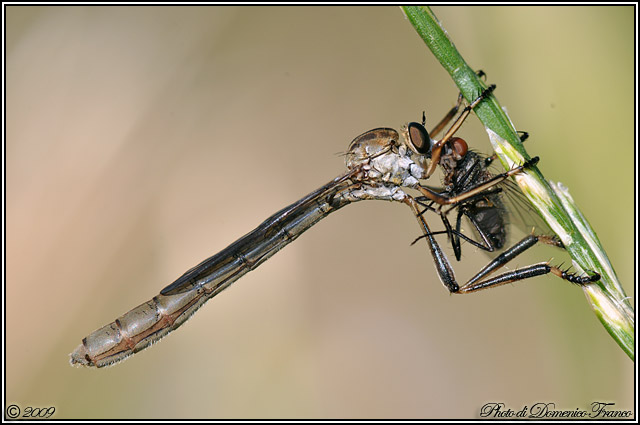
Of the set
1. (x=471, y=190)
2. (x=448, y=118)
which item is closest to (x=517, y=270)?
(x=471, y=190)

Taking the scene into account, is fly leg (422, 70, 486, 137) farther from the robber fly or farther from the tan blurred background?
the tan blurred background

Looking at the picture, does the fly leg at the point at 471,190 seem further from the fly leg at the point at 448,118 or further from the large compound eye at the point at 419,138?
the fly leg at the point at 448,118

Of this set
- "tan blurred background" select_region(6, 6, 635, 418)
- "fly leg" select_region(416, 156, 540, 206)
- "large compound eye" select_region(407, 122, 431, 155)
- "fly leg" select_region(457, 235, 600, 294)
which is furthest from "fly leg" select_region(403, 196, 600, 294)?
"tan blurred background" select_region(6, 6, 635, 418)

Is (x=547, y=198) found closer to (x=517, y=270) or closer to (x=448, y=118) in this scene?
(x=517, y=270)

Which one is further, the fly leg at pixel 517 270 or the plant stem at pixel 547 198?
the fly leg at pixel 517 270

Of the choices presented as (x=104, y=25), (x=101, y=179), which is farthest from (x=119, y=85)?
(x=101, y=179)

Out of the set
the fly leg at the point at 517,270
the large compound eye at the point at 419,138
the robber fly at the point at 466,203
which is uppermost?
the large compound eye at the point at 419,138

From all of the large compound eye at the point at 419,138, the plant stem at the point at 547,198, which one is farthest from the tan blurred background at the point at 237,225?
the plant stem at the point at 547,198
